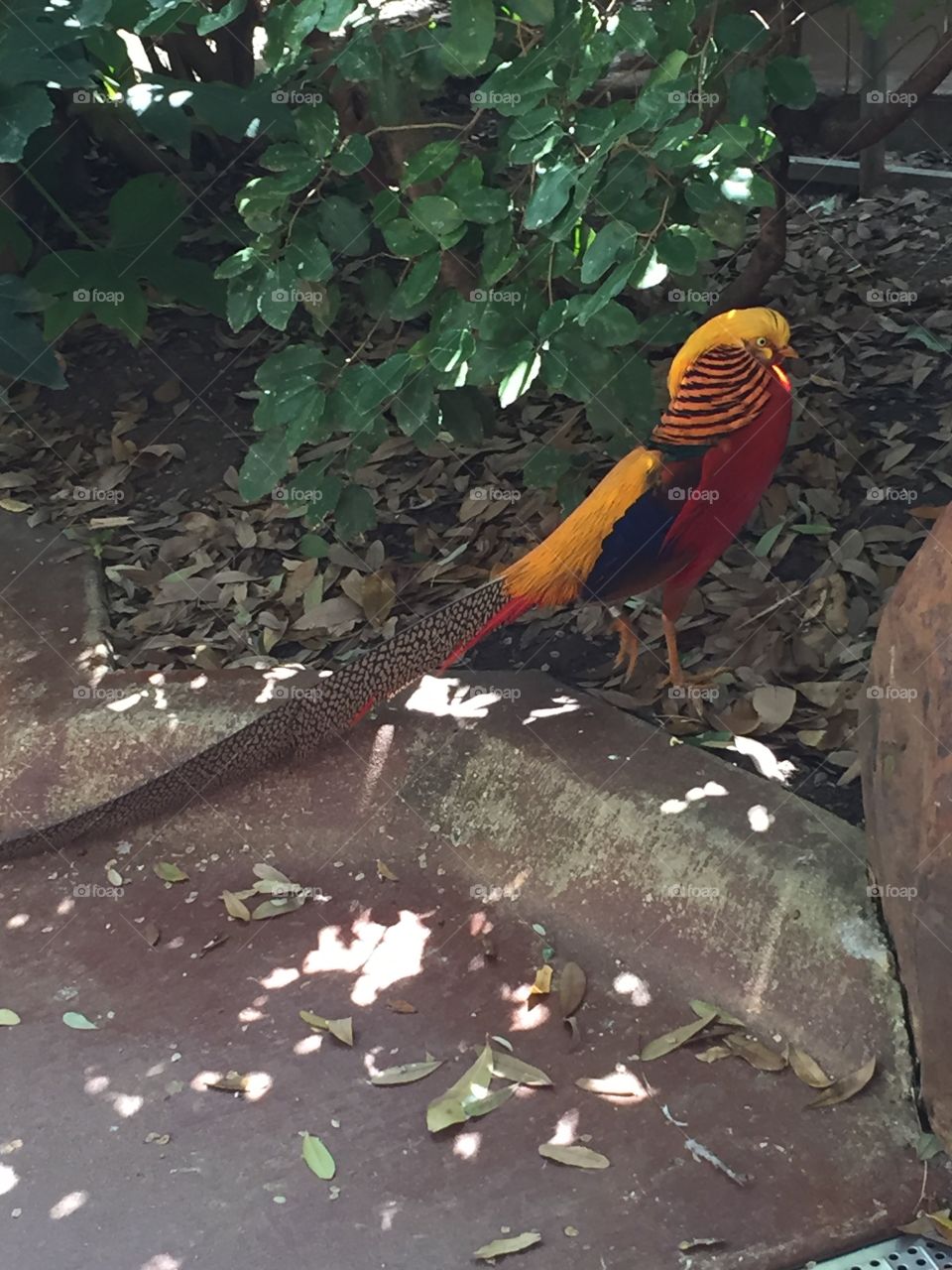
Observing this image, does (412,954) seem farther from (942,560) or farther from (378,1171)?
(942,560)

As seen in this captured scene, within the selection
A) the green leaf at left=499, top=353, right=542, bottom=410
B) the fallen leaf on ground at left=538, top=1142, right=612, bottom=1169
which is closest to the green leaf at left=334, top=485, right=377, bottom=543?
the green leaf at left=499, top=353, right=542, bottom=410

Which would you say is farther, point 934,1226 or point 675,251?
point 675,251

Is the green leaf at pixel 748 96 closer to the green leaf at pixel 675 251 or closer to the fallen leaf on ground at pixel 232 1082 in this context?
the green leaf at pixel 675 251

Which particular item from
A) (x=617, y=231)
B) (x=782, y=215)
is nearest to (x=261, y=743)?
(x=617, y=231)

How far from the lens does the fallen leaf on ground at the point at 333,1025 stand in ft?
7.48

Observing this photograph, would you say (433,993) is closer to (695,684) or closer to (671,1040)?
(671,1040)

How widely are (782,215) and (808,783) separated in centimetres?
169

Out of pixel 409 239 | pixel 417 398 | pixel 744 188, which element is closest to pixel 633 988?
pixel 417 398

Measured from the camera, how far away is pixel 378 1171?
79.5 inches

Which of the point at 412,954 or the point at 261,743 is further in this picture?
the point at 261,743

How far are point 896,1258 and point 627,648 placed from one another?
4.82ft

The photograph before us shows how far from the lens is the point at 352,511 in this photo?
3.18 m

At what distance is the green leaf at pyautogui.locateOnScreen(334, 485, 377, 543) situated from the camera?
318 centimetres

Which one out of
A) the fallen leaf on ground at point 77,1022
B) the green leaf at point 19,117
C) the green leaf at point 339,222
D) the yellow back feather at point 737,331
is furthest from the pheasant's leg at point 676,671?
the green leaf at point 19,117
